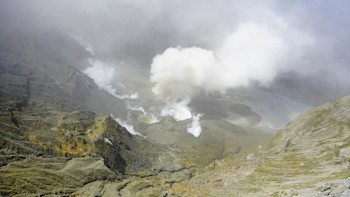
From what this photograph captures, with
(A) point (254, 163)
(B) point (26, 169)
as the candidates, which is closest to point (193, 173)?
(A) point (254, 163)

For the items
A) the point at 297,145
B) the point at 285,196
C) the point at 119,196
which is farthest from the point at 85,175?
the point at 297,145

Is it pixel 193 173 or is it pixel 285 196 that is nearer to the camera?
pixel 285 196

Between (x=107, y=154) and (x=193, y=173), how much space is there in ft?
248

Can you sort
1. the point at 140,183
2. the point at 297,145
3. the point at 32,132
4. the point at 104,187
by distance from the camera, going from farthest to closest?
1. the point at 297,145
2. the point at 32,132
3. the point at 140,183
4. the point at 104,187

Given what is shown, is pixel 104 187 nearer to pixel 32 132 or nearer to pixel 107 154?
pixel 107 154

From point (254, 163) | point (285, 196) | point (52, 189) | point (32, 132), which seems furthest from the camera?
point (254, 163)

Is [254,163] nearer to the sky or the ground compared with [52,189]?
nearer to the sky

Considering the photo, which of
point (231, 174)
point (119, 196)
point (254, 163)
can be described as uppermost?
point (254, 163)

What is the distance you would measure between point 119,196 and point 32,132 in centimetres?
8445

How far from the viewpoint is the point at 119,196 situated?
122 m

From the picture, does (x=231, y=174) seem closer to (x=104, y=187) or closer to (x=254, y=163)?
(x=254, y=163)

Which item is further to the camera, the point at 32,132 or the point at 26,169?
the point at 32,132

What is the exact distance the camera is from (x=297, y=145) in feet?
541

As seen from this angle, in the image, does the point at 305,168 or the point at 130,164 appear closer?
the point at 305,168
